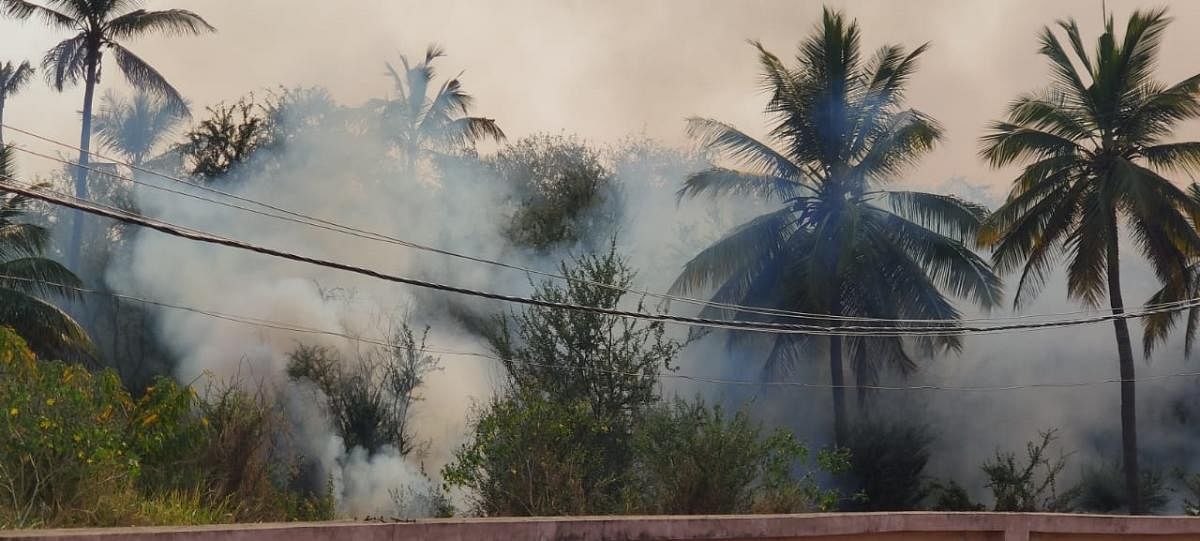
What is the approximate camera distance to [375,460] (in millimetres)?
30703

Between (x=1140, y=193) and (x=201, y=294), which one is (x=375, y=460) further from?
(x=1140, y=193)

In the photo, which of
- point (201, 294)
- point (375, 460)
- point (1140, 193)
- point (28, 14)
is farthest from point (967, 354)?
point (28, 14)

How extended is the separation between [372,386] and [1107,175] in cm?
1818

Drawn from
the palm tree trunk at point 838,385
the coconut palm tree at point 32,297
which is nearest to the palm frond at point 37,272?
the coconut palm tree at point 32,297

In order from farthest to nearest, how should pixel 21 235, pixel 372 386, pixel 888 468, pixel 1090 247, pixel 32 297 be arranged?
pixel 888 468, pixel 372 386, pixel 21 235, pixel 1090 247, pixel 32 297

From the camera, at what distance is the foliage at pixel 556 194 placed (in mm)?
41281

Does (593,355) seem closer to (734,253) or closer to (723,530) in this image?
(734,253)

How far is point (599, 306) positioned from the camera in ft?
82.4

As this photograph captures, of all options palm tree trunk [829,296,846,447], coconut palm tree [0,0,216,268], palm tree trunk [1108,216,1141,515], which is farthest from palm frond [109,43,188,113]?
palm tree trunk [1108,216,1141,515]

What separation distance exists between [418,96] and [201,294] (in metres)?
12.7

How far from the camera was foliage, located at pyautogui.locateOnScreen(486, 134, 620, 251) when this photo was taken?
135 feet

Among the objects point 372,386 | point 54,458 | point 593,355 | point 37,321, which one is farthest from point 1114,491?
point 54,458

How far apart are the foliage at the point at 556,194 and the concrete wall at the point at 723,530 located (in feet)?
95.7

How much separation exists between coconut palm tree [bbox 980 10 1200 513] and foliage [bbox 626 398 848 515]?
454 inches
